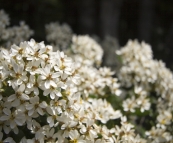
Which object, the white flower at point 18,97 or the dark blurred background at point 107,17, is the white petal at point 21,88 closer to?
the white flower at point 18,97

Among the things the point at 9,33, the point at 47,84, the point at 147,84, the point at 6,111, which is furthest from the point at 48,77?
the point at 147,84

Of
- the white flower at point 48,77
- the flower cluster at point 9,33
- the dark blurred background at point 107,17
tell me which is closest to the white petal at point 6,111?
the white flower at point 48,77

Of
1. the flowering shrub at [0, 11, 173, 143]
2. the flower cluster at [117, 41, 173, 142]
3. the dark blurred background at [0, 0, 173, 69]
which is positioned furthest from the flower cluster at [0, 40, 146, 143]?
the dark blurred background at [0, 0, 173, 69]

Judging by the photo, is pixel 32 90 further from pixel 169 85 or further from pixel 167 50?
pixel 167 50

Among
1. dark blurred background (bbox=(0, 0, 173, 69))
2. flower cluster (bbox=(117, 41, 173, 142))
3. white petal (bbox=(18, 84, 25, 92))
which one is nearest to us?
white petal (bbox=(18, 84, 25, 92))

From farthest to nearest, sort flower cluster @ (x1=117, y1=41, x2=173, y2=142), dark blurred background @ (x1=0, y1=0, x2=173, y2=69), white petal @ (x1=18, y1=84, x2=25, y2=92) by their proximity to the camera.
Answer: dark blurred background @ (x1=0, y1=0, x2=173, y2=69)
flower cluster @ (x1=117, y1=41, x2=173, y2=142)
white petal @ (x1=18, y1=84, x2=25, y2=92)

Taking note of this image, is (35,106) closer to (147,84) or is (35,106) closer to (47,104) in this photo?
(47,104)

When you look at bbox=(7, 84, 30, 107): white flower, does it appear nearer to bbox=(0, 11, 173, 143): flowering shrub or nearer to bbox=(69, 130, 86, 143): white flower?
bbox=(0, 11, 173, 143): flowering shrub
